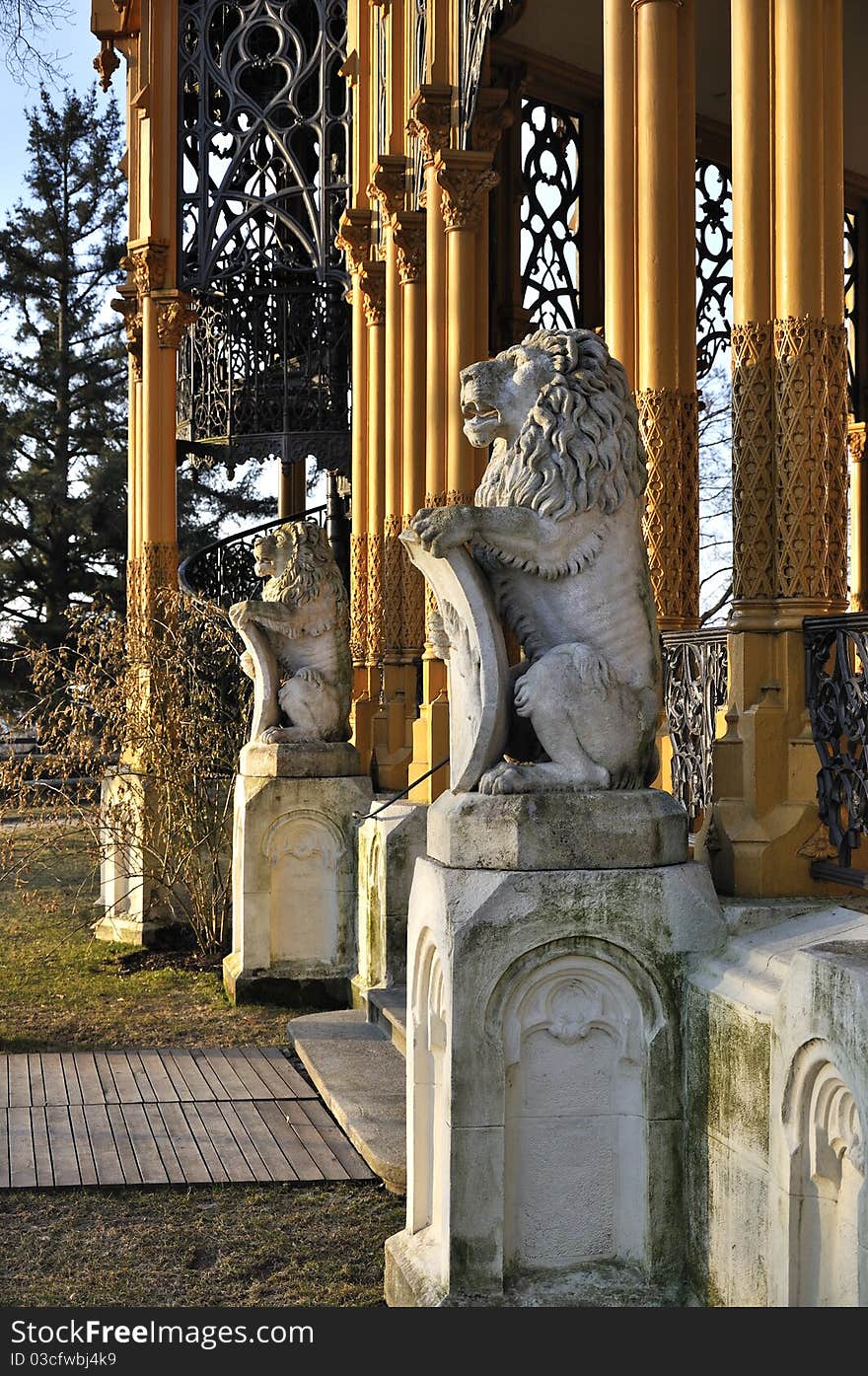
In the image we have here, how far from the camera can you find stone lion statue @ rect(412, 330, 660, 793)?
188 inches

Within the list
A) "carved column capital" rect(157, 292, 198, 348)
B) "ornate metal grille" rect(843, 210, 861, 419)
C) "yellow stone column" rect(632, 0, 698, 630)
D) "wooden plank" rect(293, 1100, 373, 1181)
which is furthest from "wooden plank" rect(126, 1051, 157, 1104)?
"ornate metal grille" rect(843, 210, 861, 419)

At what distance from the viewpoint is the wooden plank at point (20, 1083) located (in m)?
7.84

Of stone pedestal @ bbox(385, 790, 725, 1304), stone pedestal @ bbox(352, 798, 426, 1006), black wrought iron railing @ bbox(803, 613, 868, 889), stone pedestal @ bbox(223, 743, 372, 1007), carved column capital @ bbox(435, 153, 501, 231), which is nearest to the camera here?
stone pedestal @ bbox(385, 790, 725, 1304)

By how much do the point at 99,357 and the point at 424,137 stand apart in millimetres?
22640

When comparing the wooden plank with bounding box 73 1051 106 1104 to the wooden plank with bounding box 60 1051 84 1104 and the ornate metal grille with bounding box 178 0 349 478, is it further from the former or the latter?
the ornate metal grille with bounding box 178 0 349 478

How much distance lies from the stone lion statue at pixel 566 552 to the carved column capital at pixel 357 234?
8.30 metres

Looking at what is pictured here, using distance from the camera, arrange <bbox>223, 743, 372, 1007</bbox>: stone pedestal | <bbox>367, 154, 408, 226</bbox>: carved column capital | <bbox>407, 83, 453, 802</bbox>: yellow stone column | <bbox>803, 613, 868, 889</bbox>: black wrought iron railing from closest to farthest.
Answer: <bbox>803, 613, 868, 889</bbox>: black wrought iron railing, <bbox>407, 83, 453, 802</bbox>: yellow stone column, <bbox>223, 743, 372, 1007</bbox>: stone pedestal, <bbox>367, 154, 408, 226</bbox>: carved column capital

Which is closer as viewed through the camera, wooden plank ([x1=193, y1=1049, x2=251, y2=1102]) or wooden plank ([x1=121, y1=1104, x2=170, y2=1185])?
wooden plank ([x1=121, y1=1104, x2=170, y2=1185])

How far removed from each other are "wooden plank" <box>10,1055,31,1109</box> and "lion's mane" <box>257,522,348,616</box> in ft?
11.1

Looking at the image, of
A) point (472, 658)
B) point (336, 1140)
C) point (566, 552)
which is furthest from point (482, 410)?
point (336, 1140)

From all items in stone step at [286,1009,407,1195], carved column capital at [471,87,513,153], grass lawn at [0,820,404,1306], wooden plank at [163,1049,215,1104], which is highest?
carved column capital at [471,87,513,153]

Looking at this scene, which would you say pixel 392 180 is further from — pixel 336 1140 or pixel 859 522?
pixel 336 1140

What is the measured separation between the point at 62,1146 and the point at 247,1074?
155cm

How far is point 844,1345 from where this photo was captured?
344cm
